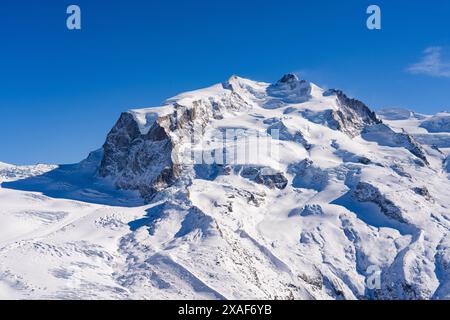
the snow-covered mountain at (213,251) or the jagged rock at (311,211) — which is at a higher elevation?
the jagged rock at (311,211)

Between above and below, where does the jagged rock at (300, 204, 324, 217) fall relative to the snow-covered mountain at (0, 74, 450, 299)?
above

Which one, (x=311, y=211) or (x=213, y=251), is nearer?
(x=213, y=251)

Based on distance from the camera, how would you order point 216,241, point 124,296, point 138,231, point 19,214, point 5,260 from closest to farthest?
1. point 124,296
2. point 5,260
3. point 216,241
4. point 138,231
5. point 19,214

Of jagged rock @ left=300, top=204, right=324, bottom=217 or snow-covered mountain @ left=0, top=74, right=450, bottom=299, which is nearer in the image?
snow-covered mountain @ left=0, top=74, right=450, bottom=299

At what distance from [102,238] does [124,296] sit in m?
38.0

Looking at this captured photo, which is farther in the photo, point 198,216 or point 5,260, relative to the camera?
point 198,216

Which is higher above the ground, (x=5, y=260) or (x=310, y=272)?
(x=5, y=260)

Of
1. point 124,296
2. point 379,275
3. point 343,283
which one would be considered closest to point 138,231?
point 124,296

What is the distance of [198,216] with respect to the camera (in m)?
170

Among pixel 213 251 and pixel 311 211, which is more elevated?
pixel 311 211

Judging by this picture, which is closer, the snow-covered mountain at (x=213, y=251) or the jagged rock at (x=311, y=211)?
the snow-covered mountain at (x=213, y=251)
